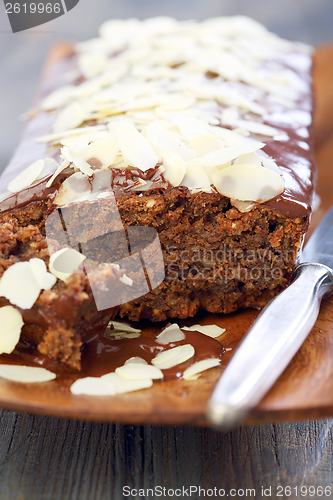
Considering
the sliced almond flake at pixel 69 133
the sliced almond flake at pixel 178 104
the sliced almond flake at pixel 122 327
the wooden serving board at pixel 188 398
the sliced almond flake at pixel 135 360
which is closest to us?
the wooden serving board at pixel 188 398

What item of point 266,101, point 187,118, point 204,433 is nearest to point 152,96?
point 187,118

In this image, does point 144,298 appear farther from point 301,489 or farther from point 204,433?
point 301,489

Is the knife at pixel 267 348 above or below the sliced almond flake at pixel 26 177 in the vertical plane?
below

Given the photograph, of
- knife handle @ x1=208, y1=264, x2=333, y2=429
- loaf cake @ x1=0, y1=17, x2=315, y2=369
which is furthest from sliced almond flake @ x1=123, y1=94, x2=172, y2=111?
knife handle @ x1=208, y1=264, x2=333, y2=429

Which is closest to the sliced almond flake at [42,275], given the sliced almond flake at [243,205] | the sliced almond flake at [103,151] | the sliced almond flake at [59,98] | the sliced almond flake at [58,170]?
the sliced almond flake at [58,170]

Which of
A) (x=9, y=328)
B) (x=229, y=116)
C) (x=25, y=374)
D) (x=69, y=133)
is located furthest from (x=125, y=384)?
(x=229, y=116)

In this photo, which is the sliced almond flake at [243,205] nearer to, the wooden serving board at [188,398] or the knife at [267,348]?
the knife at [267,348]
